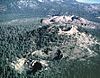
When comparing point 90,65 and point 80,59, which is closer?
point 90,65

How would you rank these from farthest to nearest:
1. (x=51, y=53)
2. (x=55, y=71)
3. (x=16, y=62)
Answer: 1. (x=51, y=53)
2. (x=16, y=62)
3. (x=55, y=71)

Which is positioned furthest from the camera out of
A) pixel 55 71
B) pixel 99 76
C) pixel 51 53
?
pixel 51 53

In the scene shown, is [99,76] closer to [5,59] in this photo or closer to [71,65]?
[71,65]

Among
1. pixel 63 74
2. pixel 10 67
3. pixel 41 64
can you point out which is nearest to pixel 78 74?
pixel 63 74

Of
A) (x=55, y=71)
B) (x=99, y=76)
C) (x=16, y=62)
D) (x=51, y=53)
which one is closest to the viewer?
(x=99, y=76)

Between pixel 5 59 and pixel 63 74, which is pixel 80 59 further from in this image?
pixel 5 59

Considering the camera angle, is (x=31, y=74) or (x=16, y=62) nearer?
(x=31, y=74)

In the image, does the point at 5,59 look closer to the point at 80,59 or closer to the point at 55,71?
the point at 55,71

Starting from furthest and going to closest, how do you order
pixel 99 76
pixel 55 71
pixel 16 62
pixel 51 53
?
pixel 51 53, pixel 16 62, pixel 55 71, pixel 99 76
